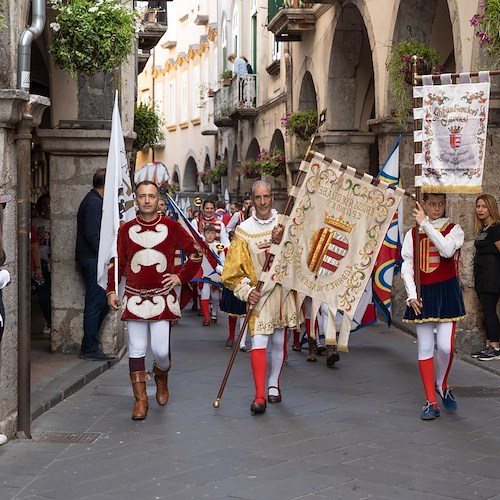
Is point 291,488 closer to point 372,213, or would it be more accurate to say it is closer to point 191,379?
point 372,213

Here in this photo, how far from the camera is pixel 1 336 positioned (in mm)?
7121

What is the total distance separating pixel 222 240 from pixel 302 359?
3.92 meters

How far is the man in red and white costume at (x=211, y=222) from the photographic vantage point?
1519 cm

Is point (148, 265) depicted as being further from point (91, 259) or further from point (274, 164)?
point (274, 164)

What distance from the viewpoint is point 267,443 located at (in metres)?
7.45

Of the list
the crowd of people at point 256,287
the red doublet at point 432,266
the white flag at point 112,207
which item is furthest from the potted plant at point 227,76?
the red doublet at point 432,266

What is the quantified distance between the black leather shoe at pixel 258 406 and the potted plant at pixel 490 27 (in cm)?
411

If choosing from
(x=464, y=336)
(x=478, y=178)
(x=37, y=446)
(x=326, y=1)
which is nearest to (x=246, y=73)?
(x=326, y=1)

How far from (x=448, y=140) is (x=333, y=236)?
1213 millimetres

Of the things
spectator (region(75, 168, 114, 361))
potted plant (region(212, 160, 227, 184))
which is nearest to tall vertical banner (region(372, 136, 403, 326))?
spectator (region(75, 168, 114, 361))

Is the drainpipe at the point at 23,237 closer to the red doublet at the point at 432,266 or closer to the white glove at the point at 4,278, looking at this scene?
the white glove at the point at 4,278

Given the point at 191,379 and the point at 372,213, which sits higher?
the point at 372,213

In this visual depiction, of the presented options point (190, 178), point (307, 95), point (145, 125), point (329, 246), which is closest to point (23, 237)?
point (329, 246)

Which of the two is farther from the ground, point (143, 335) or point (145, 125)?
point (145, 125)
